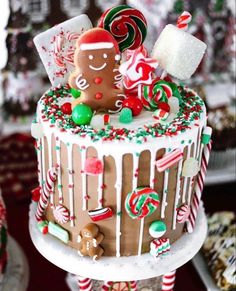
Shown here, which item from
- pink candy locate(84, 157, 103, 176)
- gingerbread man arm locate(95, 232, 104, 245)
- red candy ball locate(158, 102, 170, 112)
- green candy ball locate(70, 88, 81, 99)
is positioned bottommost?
gingerbread man arm locate(95, 232, 104, 245)

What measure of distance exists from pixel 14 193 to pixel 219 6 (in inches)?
→ 63.5

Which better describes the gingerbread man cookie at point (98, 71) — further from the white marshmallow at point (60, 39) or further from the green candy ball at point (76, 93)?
the white marshmallow at point (60, 39)

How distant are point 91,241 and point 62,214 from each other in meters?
0.15

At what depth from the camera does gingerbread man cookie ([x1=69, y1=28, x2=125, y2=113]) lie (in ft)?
5.52

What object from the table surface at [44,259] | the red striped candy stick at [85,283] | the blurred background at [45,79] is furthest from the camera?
the blurred background at [45,79]

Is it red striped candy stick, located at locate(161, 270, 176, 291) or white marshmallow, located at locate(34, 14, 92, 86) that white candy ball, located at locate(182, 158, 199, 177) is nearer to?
red striped candy stick, located at locate(161, 270, 176, 291)

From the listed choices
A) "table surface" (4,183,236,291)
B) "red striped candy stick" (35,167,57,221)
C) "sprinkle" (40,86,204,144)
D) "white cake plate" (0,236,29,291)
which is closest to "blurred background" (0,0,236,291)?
"table surface" (4,183,236,291)

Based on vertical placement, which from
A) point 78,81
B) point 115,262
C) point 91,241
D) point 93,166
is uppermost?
point 78,81

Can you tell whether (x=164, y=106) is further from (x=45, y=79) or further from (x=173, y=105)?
(x=45, y=79)

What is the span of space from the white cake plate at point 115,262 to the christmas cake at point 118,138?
0.09 ft

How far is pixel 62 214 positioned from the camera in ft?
6.10

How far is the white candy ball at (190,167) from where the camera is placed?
5.87 feet

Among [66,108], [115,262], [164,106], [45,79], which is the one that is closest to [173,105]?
[164,106]

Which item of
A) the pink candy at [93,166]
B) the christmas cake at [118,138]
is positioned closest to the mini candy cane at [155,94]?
the christmas cake at [118,138]
